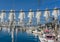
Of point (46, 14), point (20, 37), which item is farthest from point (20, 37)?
point (46, 14)

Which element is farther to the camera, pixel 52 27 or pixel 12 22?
pixel 52 27

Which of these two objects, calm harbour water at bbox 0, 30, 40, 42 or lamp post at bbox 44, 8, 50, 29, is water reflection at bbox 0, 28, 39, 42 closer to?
calm harbour water at bbox 0, 30, 40, 42

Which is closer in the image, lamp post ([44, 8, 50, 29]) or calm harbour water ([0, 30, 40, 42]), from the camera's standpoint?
lamp post ([44, 8, 50, 29])

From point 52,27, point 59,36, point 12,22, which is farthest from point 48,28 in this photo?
point 12,22

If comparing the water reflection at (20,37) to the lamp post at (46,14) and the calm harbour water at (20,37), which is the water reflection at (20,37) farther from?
the lamp post at (46,14)

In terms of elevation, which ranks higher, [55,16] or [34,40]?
[55,16]

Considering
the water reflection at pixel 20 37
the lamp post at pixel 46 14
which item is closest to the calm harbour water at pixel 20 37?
the water reflection at pixel 20 37

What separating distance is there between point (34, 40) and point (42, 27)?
4.35 m

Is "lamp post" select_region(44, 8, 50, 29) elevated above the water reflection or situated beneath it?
elevated above

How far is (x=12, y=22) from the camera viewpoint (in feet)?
77.1

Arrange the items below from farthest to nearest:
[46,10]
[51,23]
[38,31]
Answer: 1. [38,31]
2. [51,23]
3. [46,10]

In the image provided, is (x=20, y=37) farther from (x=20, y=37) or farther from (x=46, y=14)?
(x=46, y=14)

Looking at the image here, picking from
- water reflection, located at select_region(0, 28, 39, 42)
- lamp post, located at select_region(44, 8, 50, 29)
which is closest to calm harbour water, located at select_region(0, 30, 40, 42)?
water reflection, located at select_region(0, 28, 39, 42)

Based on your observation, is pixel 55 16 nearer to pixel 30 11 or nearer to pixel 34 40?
pixel 30 11
